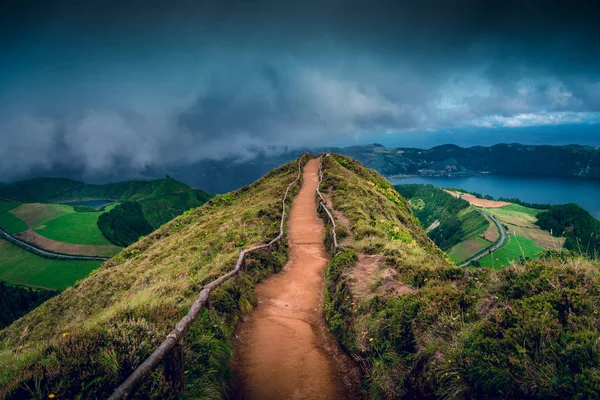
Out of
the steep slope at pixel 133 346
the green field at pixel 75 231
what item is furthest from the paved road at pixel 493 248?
the green field at pixel 75 231

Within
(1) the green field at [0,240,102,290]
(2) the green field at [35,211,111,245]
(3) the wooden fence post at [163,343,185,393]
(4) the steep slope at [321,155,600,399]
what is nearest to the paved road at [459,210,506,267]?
(4) the steep slope at [321,155,600,399]

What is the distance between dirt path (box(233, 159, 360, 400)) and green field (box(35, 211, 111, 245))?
607 feet

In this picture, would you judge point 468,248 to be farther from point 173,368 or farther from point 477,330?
point 173,368

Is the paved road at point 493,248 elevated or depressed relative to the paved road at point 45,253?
elevated

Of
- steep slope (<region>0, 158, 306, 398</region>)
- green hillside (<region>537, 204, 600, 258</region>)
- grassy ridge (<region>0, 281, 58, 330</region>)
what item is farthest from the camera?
green hillside (<region>537, 204, 600, 258</region>)

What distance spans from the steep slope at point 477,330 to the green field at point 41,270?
14049cm

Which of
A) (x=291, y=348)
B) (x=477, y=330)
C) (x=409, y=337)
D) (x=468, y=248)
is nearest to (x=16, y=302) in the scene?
(x=291, y=348)

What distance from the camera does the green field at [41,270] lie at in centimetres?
12300

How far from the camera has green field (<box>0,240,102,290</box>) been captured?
4843 inches

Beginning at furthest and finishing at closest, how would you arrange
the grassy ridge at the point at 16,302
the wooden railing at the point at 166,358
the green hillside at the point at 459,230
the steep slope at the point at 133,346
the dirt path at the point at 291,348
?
the green hillside at the point at 459,230, the grassy ridge at the point at 16,302, the dirt path at the point at 291,348, the steep slope at the point at 133,346, the wooden railing at the point at 166,358

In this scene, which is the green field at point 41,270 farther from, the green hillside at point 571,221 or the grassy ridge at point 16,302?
the green hillside at point 571,221

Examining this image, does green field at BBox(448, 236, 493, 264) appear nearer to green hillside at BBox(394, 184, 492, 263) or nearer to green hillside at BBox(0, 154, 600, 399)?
green hillside at BBox(394, 184, 492, 263)

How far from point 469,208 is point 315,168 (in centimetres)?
16136

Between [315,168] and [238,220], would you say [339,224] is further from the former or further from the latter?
[315,168]
